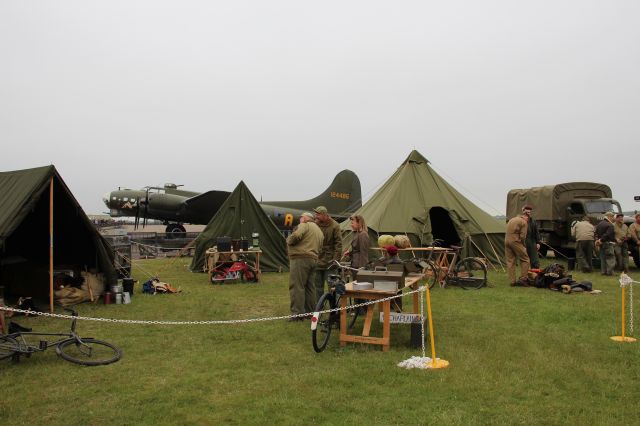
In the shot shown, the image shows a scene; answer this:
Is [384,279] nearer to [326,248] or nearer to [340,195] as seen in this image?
[326,248]

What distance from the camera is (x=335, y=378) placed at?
430 centimetres

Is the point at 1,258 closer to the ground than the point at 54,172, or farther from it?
closer to the ground

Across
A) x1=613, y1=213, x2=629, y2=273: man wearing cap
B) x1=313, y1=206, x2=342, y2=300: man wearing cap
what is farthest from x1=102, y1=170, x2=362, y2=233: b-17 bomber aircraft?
x1=313, y1=206, x2=342, y2=300: man wearing cap

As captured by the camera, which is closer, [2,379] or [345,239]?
[2,379]

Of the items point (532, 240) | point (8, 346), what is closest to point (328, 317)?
point (8, 346)

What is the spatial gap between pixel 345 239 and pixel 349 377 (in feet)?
29.9

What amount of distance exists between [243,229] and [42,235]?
5.46 m

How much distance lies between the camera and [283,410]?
362 centimetres

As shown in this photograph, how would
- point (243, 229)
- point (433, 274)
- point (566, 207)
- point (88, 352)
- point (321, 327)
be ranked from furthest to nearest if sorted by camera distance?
point (566, 207) < point (243, 229) < point (433, 274) < point (321, 327) < point (88, 352)

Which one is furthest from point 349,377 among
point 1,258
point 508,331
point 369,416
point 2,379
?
point 1,258

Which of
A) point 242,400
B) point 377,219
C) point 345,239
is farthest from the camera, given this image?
point 345,239

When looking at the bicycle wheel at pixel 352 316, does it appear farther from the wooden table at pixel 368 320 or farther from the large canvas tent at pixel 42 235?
the large canvas tent at pixel 42 235

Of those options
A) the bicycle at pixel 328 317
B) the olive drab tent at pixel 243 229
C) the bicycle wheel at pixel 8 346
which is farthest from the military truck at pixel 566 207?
the bicycle wheel at pixel 8 346

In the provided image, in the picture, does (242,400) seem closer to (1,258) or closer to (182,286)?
(1,258)
